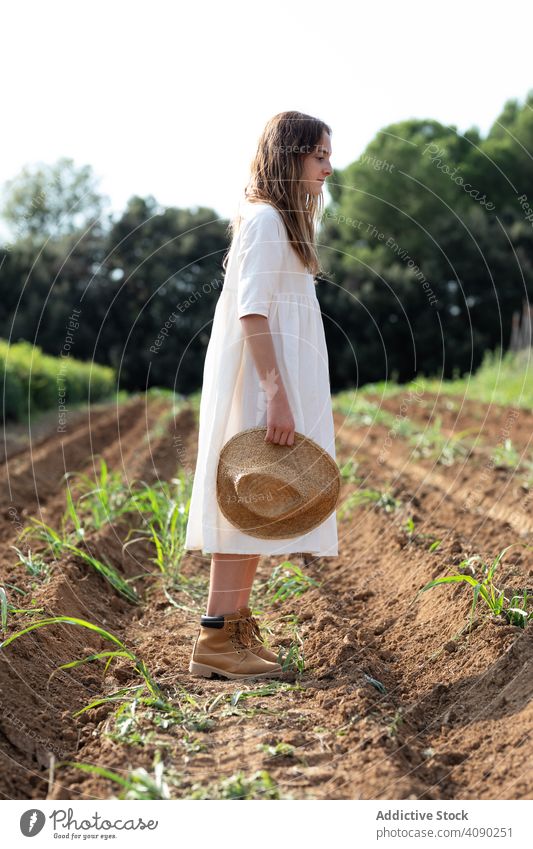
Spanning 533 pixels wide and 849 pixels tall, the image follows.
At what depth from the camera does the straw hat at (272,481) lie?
7.58ft

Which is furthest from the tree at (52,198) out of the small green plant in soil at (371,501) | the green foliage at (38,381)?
the small green plant in soil at (371,501)


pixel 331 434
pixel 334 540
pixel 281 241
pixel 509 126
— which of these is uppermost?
pixel 509 126

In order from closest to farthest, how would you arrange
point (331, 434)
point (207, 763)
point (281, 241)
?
point (207, 763), point (281, 241), point (331, 434)

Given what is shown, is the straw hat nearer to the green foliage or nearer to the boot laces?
the boot laces

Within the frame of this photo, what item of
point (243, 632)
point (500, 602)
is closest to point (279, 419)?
point (243, 632)

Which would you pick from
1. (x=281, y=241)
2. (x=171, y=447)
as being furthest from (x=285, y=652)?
(x=171, y=447)

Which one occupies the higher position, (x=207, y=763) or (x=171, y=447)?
(x=171, y=447)

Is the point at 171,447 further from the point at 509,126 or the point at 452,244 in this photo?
the point at 509,126

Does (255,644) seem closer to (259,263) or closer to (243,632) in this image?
(243,632)

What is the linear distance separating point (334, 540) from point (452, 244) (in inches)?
711

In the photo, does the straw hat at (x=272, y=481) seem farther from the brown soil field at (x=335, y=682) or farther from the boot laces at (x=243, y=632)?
the brown soil field at (x=335, y=682)

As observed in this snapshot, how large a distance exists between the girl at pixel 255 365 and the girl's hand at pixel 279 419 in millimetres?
56

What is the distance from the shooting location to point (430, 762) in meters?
1.88

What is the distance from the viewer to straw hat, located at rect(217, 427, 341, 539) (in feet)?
7.58
